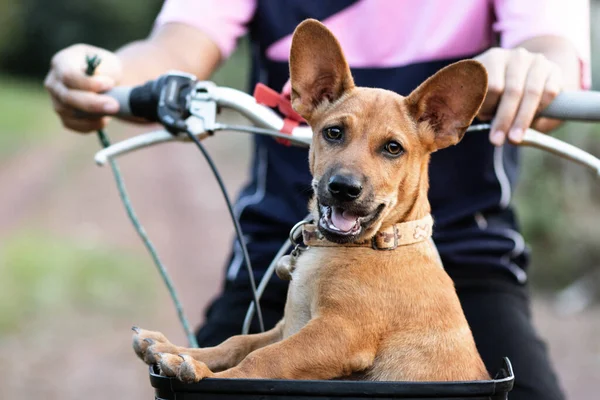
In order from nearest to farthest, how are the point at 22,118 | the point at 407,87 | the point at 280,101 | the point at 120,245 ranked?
1. the point at 280,101
2. the point at 407,87
3. the point at 120,245
4. the point at 22,118

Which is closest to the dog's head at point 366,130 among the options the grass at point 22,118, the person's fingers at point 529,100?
the person's fingers at point 529,100

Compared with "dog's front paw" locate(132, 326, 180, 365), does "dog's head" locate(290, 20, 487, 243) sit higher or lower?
higher

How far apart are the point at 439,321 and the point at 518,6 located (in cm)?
143

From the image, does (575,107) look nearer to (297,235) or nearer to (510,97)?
(510,97)

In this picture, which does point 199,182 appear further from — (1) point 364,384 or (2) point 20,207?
(1) point 364,384

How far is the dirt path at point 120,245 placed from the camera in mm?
7777

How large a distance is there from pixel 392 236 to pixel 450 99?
428 millimetres

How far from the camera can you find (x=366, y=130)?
2.48 metres

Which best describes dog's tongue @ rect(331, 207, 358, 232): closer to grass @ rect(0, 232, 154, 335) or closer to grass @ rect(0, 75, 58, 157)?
grass @ rect(0, 232, 154, 335)

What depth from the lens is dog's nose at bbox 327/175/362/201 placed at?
89.7 inches

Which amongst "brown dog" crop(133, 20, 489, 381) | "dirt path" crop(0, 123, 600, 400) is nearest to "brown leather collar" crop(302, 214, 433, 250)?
"brown dog" crop(133, 20, 489, 381)

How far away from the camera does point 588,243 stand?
8773mm

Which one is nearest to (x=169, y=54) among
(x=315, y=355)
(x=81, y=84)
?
(x=81, y=84)

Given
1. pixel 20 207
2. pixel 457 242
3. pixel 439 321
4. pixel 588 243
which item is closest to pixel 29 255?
pixel 20 207
